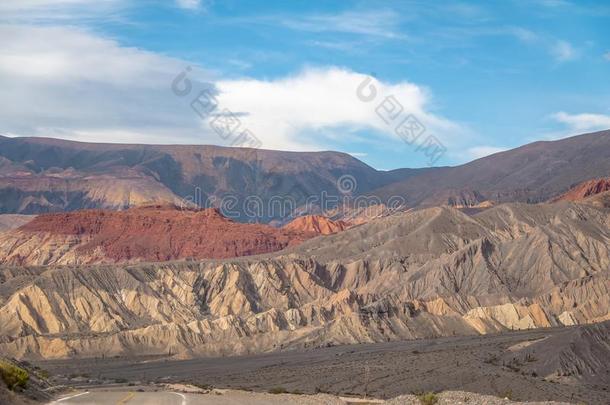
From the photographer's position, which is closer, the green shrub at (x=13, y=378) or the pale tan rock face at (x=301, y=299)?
the green shrub at (x=13, y=378)

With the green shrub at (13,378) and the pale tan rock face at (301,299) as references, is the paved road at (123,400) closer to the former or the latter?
the green shrub at (13,378)

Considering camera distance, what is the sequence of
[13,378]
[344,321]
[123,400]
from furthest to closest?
[344,321] < [123,400] < [13,378]

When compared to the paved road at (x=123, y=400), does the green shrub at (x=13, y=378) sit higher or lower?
higher

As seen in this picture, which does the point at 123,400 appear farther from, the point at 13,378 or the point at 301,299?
the point at 301,299

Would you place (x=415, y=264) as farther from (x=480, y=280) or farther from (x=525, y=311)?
(x=525, y=311)

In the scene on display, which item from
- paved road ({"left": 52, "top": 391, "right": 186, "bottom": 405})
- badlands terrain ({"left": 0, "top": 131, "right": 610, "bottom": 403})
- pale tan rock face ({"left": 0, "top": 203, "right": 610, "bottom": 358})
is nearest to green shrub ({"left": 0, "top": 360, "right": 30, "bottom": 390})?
paved road ({"left": 52, "top": 391, "right": 186, "bottom": 405})

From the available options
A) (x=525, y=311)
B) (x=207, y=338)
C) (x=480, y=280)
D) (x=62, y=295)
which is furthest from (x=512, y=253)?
(x=62, y=295)

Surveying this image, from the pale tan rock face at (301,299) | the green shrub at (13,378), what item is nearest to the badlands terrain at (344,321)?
the pale tan rock face at (301,299)

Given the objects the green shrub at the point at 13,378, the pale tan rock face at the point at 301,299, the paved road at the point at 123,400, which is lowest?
the paved road at the point at 123,400

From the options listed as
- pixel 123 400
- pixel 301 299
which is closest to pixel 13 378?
pixel 123 400
